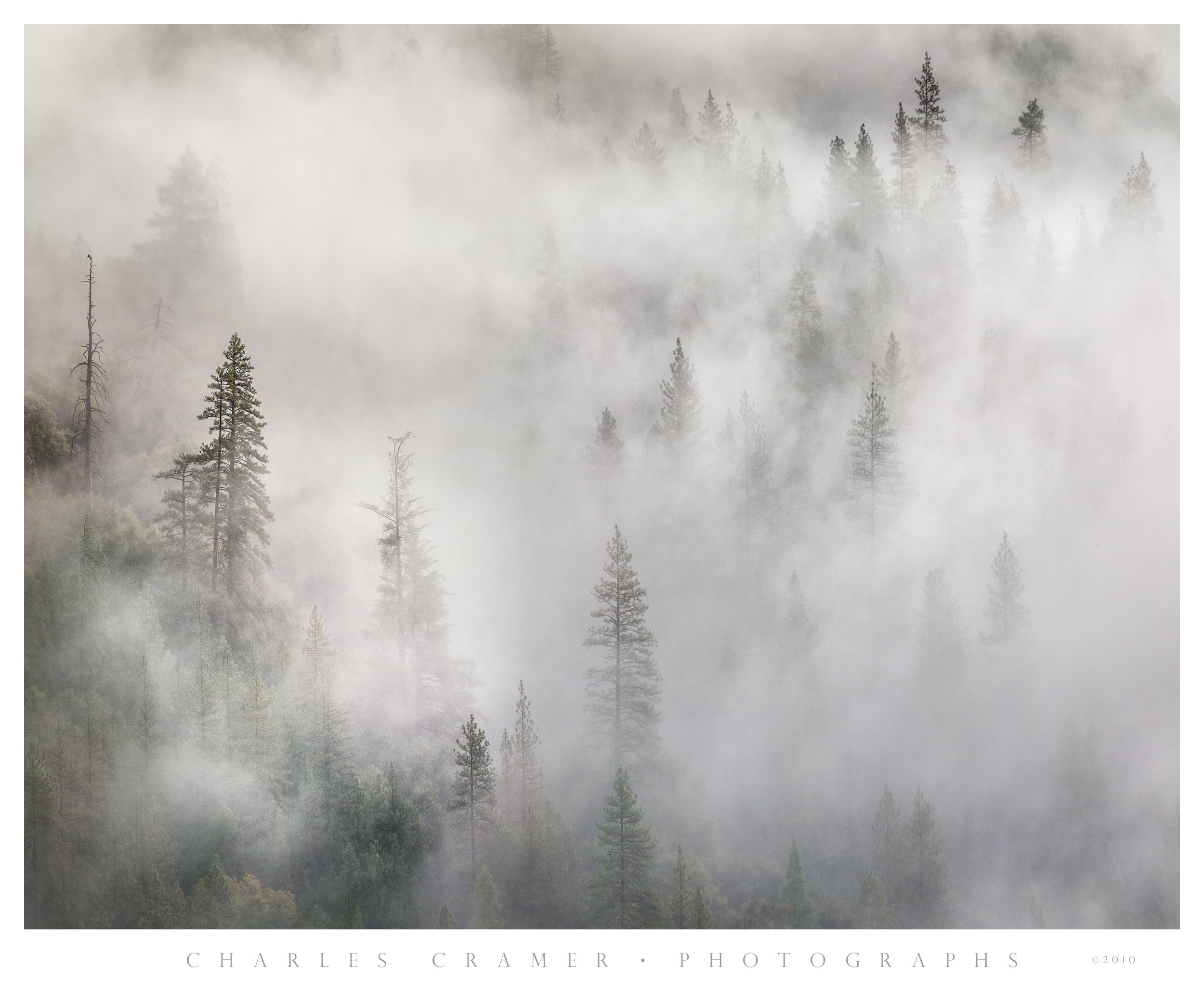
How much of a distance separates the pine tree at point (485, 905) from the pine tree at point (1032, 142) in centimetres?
2780

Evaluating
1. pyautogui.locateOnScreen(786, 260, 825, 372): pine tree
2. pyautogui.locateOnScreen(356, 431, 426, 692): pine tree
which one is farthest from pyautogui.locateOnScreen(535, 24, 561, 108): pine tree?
pyautogui.locateOnScreen(786, 260, 825, 372): pine tree

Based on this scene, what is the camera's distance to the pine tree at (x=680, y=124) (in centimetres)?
2641

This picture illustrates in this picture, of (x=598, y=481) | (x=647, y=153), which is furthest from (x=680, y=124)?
(x=598, y=481)

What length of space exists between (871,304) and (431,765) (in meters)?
23.9

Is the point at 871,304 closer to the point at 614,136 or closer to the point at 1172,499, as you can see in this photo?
the point at 614,136

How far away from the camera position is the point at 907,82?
84.2 ft

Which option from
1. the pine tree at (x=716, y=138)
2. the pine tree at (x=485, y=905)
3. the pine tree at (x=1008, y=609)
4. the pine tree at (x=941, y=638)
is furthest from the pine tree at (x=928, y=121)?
the pine tree at (x=485, y=905)

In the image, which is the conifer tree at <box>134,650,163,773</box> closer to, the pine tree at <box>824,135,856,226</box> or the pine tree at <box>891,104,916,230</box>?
the pine tree at <box>824,135,856,226</box>

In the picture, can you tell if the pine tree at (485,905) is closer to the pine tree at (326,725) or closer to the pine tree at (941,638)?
the pine tree at (326,725)

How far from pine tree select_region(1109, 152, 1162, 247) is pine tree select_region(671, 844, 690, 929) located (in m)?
22.5

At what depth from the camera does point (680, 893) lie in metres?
20.2

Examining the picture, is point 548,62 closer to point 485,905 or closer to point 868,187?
point 868,187
